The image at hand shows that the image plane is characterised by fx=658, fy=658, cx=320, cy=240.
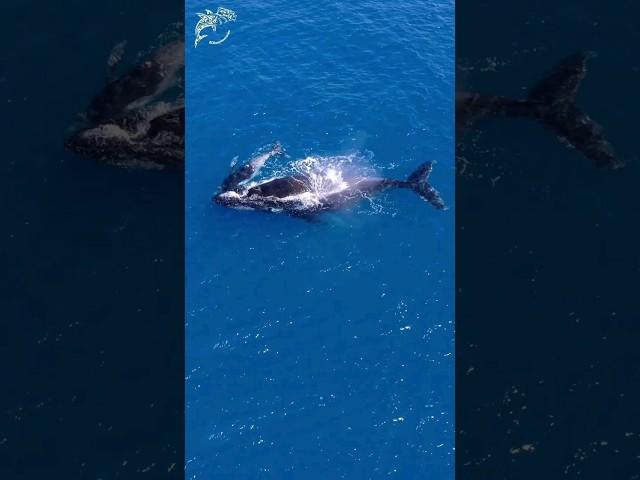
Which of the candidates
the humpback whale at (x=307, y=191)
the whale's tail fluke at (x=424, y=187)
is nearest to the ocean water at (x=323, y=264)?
the whale's tail fluke at (x=424, y=187)
